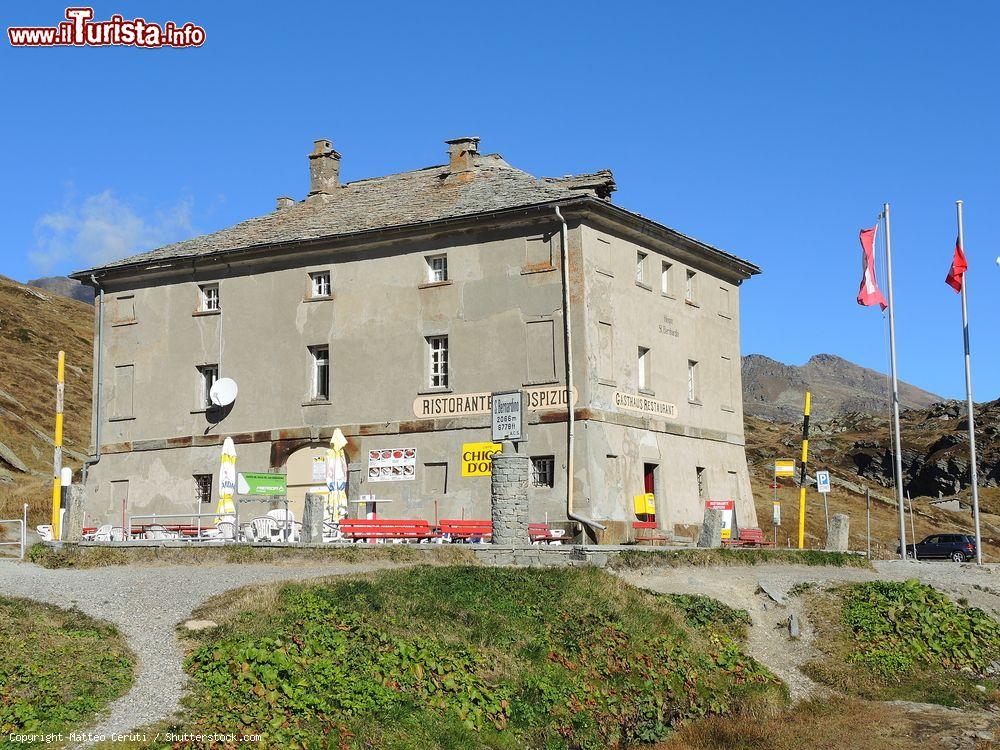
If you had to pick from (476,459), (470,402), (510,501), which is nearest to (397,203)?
(470,402)

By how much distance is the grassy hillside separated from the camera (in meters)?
56.0

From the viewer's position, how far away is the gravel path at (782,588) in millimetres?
23203

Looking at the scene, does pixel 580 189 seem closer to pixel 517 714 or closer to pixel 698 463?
pixel 698 463

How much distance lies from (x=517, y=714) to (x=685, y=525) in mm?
20007

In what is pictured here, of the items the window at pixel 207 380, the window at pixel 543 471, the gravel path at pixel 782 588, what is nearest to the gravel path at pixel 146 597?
the gravel path at pixel 782 588

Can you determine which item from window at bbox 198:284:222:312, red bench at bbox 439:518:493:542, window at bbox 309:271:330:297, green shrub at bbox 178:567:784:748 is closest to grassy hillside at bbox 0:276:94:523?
window at bbox 198:284:222:312

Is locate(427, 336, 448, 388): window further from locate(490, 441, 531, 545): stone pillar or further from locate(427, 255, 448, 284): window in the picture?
locate(490, 441, 531, 545): stone pillar

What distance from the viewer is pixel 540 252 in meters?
35.8

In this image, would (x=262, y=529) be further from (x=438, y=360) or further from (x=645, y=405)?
(x=645, y=405)

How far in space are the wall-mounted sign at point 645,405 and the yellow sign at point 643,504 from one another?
261 cm

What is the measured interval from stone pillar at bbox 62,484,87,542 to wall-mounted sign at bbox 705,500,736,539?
17042 mm

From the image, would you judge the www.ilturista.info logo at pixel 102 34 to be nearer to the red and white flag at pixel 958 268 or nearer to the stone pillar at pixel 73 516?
the stone pillar at pixel 73 516

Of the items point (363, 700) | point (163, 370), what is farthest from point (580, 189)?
point (363, 700)

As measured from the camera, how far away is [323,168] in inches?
1736
